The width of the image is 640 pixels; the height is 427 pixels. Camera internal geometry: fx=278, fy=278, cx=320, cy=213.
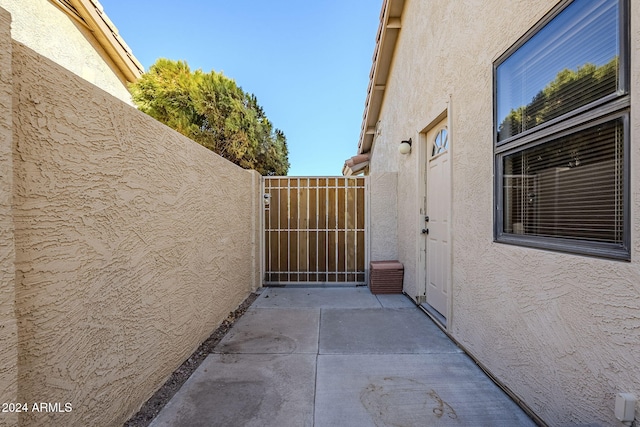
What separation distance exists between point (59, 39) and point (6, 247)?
7.83 m

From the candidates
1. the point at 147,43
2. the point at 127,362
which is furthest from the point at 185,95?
the point at 127,362

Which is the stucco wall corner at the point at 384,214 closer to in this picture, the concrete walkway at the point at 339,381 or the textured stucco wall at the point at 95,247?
the concrete walkway at the point at 339,381

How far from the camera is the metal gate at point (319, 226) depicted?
270 inches

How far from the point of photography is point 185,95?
8.44m

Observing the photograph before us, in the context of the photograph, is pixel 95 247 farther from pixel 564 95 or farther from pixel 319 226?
pixel 319 226

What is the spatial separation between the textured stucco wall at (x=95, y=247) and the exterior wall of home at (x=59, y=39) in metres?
4.76

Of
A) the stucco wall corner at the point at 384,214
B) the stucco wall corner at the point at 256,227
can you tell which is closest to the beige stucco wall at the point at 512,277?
the stucco wall corner at the point at 384,214

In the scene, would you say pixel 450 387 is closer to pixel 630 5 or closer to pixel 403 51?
pixel 630 5

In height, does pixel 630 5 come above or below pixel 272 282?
above

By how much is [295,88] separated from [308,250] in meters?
9.46

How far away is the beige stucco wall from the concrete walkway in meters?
0.38

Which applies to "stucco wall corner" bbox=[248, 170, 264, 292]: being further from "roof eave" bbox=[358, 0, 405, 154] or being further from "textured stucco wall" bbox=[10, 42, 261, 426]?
"roof eave" bbox=[358, 0, 405, 154]

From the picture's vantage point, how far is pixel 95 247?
6.40 feet

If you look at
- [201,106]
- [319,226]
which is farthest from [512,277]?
[201,106]
